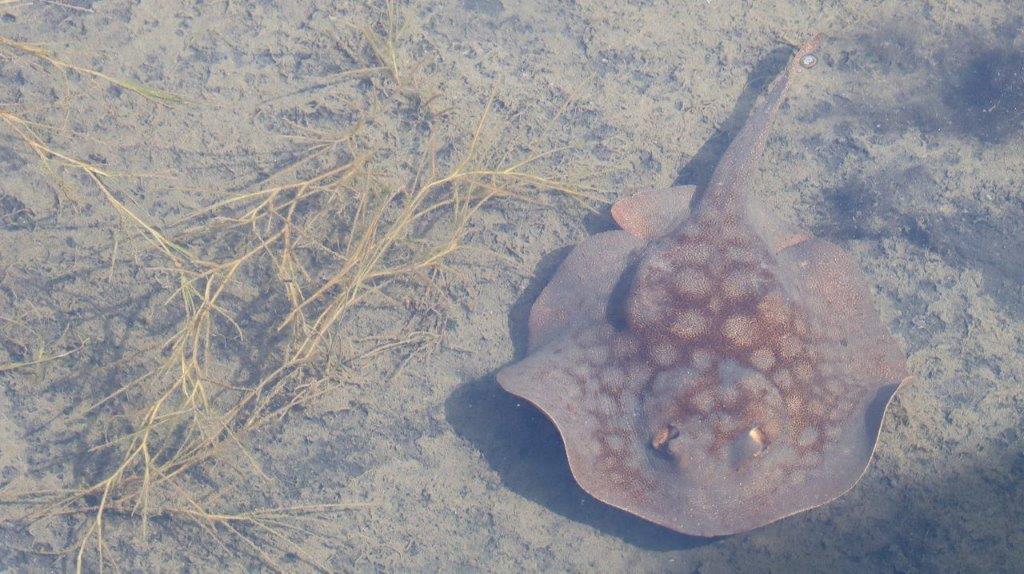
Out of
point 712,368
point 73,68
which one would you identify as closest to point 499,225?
point 712,368

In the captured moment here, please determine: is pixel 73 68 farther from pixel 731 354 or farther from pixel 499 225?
pixel 731 354

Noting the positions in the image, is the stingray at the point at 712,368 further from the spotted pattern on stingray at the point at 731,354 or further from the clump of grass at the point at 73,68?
the clump of grass at the point at 73,68

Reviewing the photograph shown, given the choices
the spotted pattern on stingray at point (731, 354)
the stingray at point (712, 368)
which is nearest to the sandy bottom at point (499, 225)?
the stingray at point (712, 368)

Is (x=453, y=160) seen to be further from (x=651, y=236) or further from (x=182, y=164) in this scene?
(x=182, y=164)

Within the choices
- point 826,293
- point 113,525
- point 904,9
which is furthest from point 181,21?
point 904,9

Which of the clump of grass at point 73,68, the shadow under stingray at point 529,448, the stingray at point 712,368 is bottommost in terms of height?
Answer: the shadow under stingray at point 529,448
